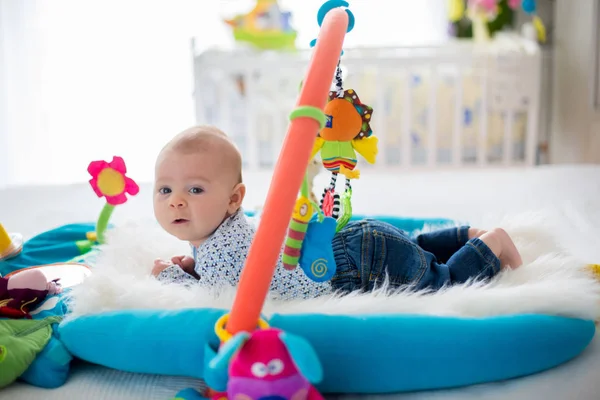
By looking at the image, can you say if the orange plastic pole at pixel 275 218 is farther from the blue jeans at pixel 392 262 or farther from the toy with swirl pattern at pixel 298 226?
the blue jeans at pixel 392 262

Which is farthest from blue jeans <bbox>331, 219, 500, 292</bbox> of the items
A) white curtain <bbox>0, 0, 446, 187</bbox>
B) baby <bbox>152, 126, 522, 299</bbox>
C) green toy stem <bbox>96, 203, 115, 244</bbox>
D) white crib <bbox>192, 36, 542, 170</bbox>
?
white curtain <bbox>0, 0, 446, 187</bbox>

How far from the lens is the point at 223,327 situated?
30.0 inches

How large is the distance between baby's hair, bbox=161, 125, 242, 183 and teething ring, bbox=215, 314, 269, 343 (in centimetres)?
33

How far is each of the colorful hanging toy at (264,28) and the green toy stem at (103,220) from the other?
1.88 metres

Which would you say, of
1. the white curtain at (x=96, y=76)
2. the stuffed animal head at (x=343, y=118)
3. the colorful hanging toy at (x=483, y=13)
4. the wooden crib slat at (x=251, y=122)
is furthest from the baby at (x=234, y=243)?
the colorful hanging toy at (x=483, y=13)

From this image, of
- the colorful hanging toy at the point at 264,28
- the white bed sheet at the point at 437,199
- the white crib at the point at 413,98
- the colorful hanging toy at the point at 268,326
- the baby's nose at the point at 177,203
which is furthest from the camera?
the colorful hanging toy at the point at 264,28

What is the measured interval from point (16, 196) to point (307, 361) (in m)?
1.70

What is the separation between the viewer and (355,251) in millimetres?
1057

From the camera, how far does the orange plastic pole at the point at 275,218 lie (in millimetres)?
706

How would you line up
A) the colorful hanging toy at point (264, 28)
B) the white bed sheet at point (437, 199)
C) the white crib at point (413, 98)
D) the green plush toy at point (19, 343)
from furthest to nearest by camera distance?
the colorful hanging toy at point (264, 28)
the white crib at point (413, 98)
the white bed sheet at point (437, 199)
the green plush toy at point (19, 343)

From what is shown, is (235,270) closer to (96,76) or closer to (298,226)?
(298,226)

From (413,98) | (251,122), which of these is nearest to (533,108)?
(413,98)

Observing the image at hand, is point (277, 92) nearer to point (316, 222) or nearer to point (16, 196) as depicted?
point (16, 196)

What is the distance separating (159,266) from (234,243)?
18 centimetres
